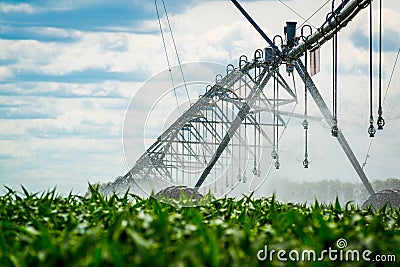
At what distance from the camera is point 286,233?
2.62 metres

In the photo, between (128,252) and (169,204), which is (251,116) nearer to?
(169,204)

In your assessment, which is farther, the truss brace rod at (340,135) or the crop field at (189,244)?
the truss brace rod at (340,135)

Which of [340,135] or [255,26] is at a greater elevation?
[255,26]

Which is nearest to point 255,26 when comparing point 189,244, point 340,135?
point 340,135

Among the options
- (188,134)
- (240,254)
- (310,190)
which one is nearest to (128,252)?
(240,254)

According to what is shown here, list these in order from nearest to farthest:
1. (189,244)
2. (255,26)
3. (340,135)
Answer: (189,244) → (340,135) → (255,26)

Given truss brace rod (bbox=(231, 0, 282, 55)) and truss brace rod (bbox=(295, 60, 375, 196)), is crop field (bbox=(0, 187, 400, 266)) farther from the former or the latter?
truss brace rod (bbox=(231, 0, 282, 55))

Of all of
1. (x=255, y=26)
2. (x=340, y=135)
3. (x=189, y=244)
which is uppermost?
(x=255, y=26)

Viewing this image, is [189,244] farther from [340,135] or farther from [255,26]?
[255,26]

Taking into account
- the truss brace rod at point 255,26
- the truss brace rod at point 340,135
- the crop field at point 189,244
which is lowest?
the crop field at point 189,244

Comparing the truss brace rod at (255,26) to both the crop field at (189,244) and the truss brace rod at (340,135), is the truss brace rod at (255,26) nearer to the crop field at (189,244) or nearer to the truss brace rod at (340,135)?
the truss brace rod at (340,135)

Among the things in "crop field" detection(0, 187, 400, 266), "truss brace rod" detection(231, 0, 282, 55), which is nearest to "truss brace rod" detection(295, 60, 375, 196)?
"truss brace rod" detection(231, 0, 282, 55)

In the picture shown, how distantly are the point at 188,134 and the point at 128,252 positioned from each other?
17.3m

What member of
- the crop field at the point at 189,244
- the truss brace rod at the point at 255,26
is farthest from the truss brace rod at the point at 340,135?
the crop field at the point at 189,244
